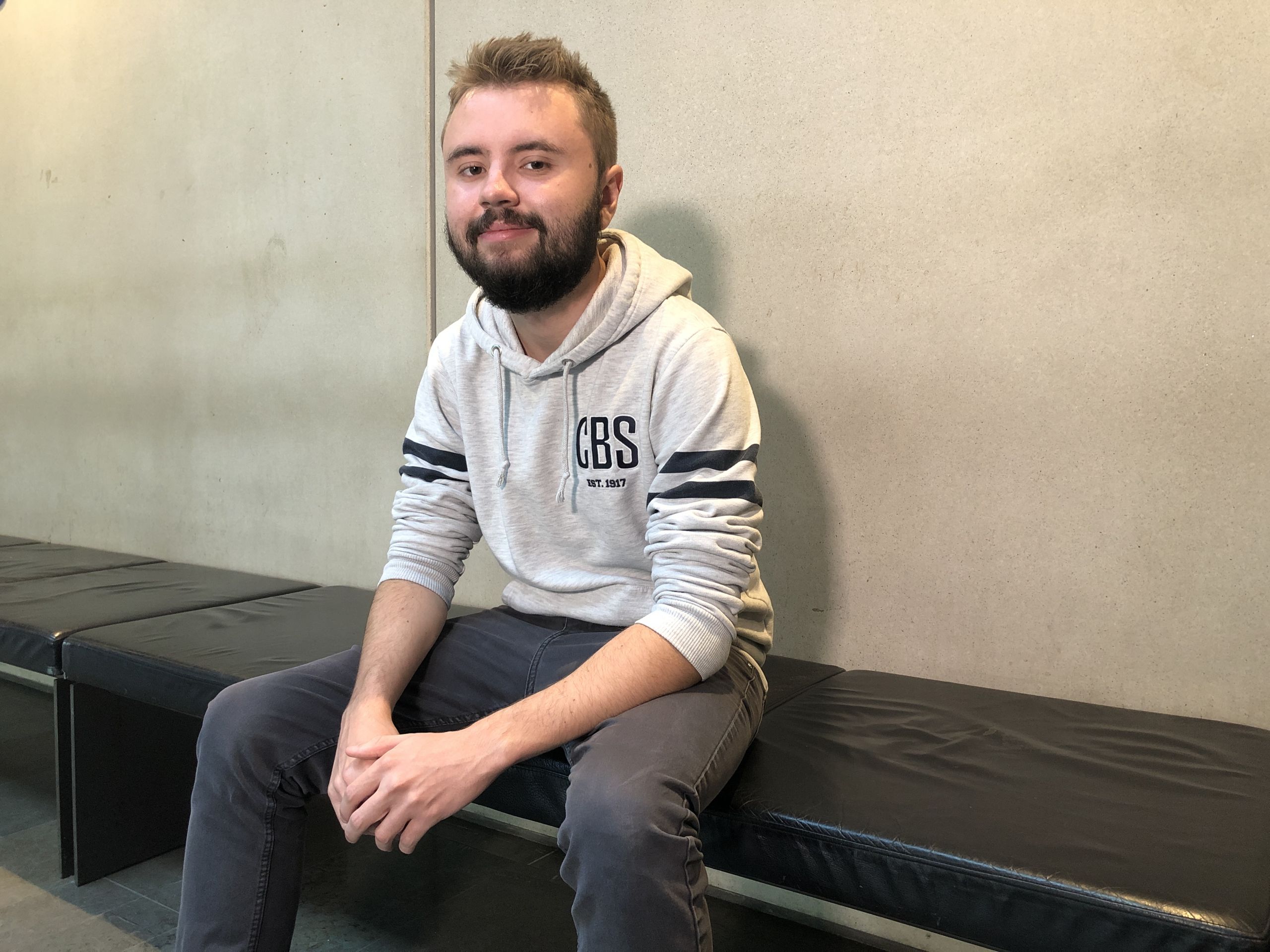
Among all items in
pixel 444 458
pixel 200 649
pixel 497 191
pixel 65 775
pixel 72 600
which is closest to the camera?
pixel 497 191

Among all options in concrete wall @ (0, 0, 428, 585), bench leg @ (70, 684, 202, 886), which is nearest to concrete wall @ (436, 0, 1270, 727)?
concrete wall @ (0, 0, 428, 585)

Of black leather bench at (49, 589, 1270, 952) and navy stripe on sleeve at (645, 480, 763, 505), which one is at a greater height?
navy stripe on sleeve at (645, 480, 763, 505)

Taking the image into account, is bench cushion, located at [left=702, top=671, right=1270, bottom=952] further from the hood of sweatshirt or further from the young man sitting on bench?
the hood of sweatshirt

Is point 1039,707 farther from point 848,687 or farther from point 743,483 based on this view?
point 743,483

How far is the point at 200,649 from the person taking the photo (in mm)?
1697

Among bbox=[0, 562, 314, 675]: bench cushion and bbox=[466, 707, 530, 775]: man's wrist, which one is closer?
bbox=[466, 707, 530, 775]: man's wrist

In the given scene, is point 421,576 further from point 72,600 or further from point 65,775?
point 72,600

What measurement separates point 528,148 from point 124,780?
1.53 meters

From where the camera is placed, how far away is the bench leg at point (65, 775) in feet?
5.97

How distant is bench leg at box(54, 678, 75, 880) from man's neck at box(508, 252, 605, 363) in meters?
1.22

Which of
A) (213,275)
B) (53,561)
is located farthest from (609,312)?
(53,561)

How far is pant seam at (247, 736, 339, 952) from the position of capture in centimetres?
111

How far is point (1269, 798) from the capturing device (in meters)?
1.09

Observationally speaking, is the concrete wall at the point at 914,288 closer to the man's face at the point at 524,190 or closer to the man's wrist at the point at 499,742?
the man's face at the point at 524,190
